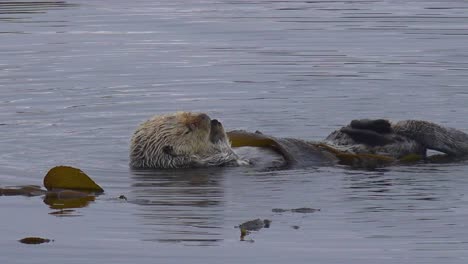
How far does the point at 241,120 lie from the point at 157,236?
4.41m

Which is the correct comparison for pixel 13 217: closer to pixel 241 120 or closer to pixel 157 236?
pixel 157 236

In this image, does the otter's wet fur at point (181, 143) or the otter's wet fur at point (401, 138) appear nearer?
the otter's wet fur at point (181, 143)

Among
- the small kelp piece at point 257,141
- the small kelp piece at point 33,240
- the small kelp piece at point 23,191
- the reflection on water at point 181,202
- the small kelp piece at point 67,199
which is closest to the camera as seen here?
the small kelp piece at point 33,240

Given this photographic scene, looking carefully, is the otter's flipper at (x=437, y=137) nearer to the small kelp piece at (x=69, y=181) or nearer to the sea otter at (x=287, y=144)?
the sea otter at (x=287, y=144)

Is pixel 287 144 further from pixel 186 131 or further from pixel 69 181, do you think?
pixel 69 181

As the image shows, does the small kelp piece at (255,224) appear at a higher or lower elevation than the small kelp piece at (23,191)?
lower

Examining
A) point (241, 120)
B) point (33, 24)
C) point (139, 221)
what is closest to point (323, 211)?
point (139, 221)

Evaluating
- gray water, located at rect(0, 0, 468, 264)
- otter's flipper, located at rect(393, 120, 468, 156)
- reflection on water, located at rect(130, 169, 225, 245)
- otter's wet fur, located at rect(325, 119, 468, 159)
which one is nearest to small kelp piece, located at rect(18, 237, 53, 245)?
gray water, located at rect(0, 0, 468, 264)

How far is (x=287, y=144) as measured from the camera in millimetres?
8883

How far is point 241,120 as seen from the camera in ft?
35.9

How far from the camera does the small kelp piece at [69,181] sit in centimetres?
788

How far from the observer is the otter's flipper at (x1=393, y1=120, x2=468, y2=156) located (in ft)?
29.3

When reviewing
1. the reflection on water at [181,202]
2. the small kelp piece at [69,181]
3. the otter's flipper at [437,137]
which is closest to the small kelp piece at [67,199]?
the small kelp piece at [69,181]

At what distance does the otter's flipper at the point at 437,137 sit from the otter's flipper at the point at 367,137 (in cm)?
17
